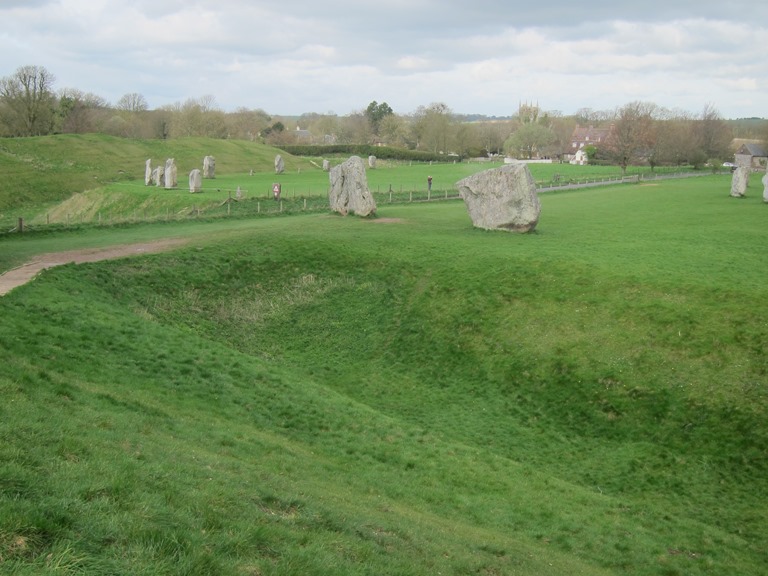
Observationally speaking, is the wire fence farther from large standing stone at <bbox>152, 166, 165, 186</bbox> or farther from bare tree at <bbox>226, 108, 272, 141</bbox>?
bare tree at <bbox>226, 108, 272, 141</bbox>

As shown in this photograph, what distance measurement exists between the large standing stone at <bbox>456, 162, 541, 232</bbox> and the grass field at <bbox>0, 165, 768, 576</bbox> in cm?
126

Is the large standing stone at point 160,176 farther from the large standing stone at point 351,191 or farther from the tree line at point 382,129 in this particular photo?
the tree line at point 382,129

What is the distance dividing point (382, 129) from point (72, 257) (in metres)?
113

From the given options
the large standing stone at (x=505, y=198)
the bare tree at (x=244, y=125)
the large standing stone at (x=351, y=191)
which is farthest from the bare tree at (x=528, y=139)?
the large standing stone at (x=505, y=198)

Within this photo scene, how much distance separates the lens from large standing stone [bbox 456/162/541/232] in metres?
34.6

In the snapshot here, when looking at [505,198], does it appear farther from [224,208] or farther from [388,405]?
[224,208]

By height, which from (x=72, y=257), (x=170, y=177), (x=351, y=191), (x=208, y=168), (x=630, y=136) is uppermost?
(x=630, y=136)

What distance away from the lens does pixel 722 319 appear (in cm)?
2123

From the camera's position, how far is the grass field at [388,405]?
7.94 metres

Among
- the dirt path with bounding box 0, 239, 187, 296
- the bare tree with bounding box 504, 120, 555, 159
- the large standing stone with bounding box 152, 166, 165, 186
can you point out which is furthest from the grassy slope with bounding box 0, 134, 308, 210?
the bare tree with bounding box 504, 120, 555, 159

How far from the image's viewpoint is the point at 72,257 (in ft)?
88.6

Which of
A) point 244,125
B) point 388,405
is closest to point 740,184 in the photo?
point 388,405

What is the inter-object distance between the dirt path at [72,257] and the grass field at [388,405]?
894mm

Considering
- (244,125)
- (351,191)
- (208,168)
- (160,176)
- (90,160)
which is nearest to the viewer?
(351,191)
